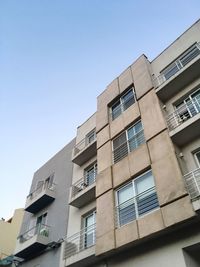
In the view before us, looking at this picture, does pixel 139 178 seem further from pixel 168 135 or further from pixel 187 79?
pixel 187 79

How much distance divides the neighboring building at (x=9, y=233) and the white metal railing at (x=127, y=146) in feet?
48.1

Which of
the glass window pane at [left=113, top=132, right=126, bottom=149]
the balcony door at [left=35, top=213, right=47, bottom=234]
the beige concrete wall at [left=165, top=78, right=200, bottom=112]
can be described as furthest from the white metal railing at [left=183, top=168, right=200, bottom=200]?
the balcony door at [left=35, top=213, right=47, bottom=234]

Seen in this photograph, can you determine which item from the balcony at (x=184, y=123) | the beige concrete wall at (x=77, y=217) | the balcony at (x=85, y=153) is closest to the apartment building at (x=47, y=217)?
the beige concrete wall at (x=77, y=217)

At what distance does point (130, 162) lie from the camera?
445 inches

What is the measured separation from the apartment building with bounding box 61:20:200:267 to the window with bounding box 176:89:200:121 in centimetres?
4

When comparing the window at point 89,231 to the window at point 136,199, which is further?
the window at point 89,231

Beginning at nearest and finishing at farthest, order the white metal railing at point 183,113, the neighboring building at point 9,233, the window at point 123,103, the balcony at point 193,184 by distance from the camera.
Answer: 1. the balcony at point 193,184
2. the white metal railing at point 183,113
3. the window at point 123,103
4. the neighboring building at point 9,233

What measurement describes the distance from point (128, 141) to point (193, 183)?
4.34 meters

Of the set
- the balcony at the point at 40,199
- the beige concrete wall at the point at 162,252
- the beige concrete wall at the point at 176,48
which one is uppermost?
the beige concrete wall at the point at 176,48

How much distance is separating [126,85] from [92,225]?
8.16 m

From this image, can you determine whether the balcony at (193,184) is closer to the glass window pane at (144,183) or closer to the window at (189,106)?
the glass window pane at (144,183)

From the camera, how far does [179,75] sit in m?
12.1

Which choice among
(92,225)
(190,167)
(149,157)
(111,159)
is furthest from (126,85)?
(92,225)

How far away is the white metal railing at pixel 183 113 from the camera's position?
11.1 metres
